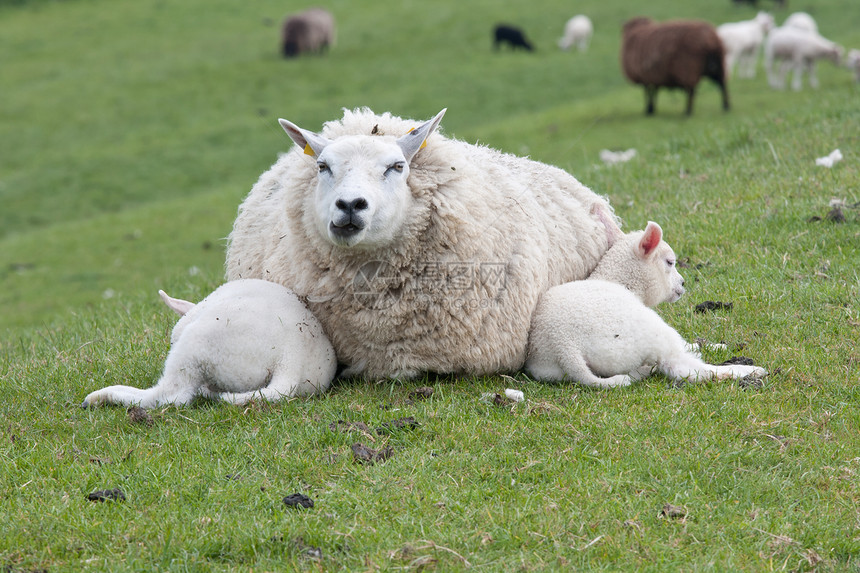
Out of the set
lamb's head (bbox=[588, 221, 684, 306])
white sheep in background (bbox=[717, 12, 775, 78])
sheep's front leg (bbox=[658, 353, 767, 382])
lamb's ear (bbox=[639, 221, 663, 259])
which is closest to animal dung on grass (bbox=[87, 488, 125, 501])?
sheep's front leg (bbox=[658, 353, 767, 382])

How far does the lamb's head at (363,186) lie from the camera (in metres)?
4.88

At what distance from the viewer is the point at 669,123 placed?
74.3 feet

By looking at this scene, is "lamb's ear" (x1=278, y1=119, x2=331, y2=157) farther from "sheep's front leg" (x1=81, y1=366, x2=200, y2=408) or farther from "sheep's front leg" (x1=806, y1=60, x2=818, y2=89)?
"sheep's front leg" (x1=806, y1=60, x2=818, y2=89)

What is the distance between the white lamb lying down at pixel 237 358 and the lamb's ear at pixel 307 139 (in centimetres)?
92

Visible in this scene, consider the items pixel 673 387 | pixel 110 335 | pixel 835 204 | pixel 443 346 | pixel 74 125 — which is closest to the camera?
pixel 673 387

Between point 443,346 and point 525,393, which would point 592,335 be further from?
point 443,346

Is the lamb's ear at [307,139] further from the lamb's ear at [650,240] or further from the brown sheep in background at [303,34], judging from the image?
the brown sheep in background at [303,34]

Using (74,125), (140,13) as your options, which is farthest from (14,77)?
(140,13)

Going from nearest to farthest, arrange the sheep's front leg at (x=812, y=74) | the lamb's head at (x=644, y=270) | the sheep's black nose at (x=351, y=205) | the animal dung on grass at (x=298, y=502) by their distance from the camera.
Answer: the animal dung on grass at (x=298, y=502)
the sheep's black nose at (x=351, y=205)
the lamb's head at (x=644, y=270)
the sheep's front leg at (x=812, y=74)

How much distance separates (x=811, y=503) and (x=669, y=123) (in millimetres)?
19932

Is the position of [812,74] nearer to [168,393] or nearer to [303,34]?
[303,34]

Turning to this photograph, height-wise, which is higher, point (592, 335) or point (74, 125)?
point (592, 335)

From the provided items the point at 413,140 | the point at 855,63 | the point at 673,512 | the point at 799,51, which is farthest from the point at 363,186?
the point at 799,51

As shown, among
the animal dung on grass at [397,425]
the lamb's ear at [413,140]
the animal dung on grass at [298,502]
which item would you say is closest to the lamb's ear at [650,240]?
the lamb's ear at [413,140]
